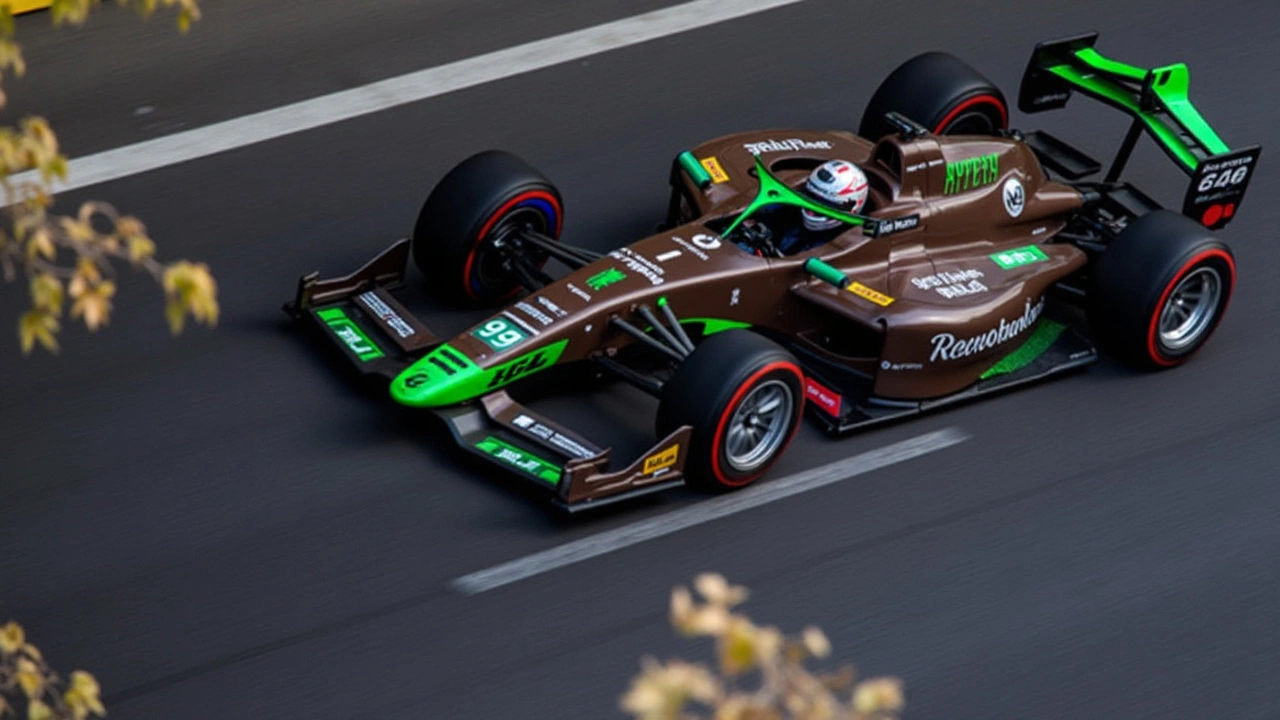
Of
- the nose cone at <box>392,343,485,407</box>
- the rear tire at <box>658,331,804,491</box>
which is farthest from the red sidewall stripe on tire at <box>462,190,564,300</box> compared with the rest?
the rear tire at <box>658,331,804,491</box>

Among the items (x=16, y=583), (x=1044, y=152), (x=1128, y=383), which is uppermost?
(x=1044, y=152)

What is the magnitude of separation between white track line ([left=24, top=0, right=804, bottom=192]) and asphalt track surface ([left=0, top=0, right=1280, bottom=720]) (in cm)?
23

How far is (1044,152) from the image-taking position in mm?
9836

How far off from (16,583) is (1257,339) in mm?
6117

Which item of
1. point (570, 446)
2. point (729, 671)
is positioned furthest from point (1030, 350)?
point (729, 671)

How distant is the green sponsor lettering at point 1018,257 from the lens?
866 cm

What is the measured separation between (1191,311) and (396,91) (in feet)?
17.0

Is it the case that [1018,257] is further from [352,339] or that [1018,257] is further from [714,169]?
[352,339]

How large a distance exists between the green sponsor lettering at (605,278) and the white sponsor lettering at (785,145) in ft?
4.85

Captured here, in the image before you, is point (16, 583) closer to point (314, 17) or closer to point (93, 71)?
point (93, 71)

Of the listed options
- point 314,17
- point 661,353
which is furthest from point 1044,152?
point 314,17

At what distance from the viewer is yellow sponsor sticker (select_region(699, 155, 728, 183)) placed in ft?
29.0

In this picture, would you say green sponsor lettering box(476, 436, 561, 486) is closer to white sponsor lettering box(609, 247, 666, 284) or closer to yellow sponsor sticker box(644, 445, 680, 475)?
yellow sponsor sticker box(644, 445, 680, 475)

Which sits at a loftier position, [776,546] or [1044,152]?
[1044,152]
